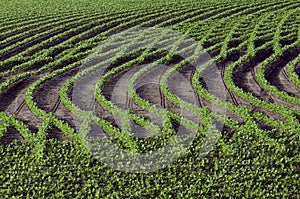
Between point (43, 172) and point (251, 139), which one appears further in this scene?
point (251, 139)

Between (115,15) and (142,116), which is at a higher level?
(115,15)

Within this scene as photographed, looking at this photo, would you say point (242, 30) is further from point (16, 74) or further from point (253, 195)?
point (253, 195)

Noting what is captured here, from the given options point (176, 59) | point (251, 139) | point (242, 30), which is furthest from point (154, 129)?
point (242, 30)

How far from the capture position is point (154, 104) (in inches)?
803

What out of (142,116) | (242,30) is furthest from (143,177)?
(242,30)

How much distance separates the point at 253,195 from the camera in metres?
14.2

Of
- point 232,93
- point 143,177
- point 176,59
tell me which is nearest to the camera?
point 143,177

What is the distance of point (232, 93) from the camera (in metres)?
21.5

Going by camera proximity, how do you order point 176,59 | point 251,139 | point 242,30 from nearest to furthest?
point 251,139
point 176,59
point 242,30

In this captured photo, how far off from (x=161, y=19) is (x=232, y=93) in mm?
14195

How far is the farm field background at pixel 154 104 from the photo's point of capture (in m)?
15.0

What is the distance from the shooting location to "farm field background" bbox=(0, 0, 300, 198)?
1502 cm

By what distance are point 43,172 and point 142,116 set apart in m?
5.67

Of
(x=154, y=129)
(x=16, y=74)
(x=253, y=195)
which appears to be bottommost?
(x=253, y=195)
